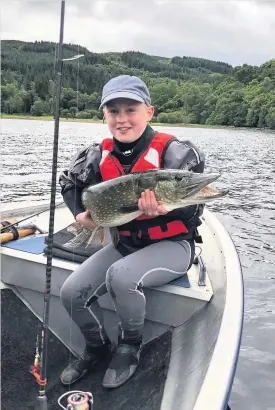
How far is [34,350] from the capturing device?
3.81m

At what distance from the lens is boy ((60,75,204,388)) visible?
3.14 m

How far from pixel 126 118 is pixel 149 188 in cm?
62

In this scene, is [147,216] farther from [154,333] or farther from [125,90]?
[154,333]

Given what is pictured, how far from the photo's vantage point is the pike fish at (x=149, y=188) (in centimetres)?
299

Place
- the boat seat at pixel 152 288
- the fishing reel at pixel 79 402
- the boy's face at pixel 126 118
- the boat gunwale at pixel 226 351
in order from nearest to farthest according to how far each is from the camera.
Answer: the boat gunwale at pixel 226 351, the fishing reel at pixel 79 402, the boy's face at pixel 126 118, the boat seat at pixel 152 288

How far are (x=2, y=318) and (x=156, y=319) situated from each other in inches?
53.8

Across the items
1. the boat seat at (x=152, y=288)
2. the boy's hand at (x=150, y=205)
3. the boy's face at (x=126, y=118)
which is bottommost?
the boat seat at (x=152, y=288)

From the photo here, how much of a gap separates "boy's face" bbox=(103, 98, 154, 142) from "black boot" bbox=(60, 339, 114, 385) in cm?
155

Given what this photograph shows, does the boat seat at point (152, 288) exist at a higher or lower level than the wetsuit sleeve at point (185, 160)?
lower

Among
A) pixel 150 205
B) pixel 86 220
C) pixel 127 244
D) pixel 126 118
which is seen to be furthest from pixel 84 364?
pixel 126 118

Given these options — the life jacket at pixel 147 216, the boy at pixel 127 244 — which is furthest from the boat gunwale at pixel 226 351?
the life jacket at pixel 147 216

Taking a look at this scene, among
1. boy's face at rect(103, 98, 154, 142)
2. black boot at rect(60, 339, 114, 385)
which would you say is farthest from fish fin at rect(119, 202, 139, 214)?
black boot at rect(60, 339, 114, 385)

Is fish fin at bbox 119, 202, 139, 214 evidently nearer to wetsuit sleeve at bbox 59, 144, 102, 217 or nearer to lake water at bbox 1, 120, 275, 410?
wetsuit sleeve at bbox 59, 144, 102, 217

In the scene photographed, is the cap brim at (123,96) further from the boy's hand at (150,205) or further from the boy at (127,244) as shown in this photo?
the boy's hand at (150,205)
